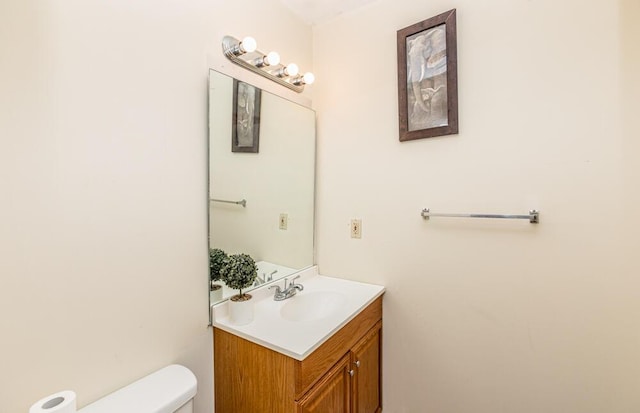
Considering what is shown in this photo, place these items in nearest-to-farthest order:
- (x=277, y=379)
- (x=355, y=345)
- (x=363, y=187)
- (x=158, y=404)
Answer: (x=158, y=404) → (x=277, y=379) → (x=355, y=345) → (x=363, y=187)

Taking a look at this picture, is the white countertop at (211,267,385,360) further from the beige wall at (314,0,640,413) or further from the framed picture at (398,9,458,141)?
the framed picture at (398,9,458,141)

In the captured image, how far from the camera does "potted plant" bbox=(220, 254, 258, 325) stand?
124cm

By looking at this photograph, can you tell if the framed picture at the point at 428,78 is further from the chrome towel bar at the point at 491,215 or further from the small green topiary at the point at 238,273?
the small green topiary at the point at 238,273

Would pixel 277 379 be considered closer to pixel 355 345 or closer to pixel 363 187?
pixel 355 345

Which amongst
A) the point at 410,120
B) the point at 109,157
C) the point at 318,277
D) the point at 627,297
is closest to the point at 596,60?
the point at 410,120

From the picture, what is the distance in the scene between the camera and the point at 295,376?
3.39 ft

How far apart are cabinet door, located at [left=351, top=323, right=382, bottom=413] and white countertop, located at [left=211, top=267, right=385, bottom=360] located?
0.66 ft

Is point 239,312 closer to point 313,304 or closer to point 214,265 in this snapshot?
point 214,265

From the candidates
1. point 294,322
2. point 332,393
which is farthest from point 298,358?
point 332,393

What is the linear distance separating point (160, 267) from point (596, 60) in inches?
76.0

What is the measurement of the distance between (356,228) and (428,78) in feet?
3.00

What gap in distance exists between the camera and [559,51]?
1227mm

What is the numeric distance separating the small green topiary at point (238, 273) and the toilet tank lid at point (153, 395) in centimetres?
35

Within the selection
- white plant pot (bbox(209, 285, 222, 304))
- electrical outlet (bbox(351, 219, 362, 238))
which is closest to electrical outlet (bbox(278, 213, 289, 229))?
electrical outlet (bbox(351, 219, 362, 238))
